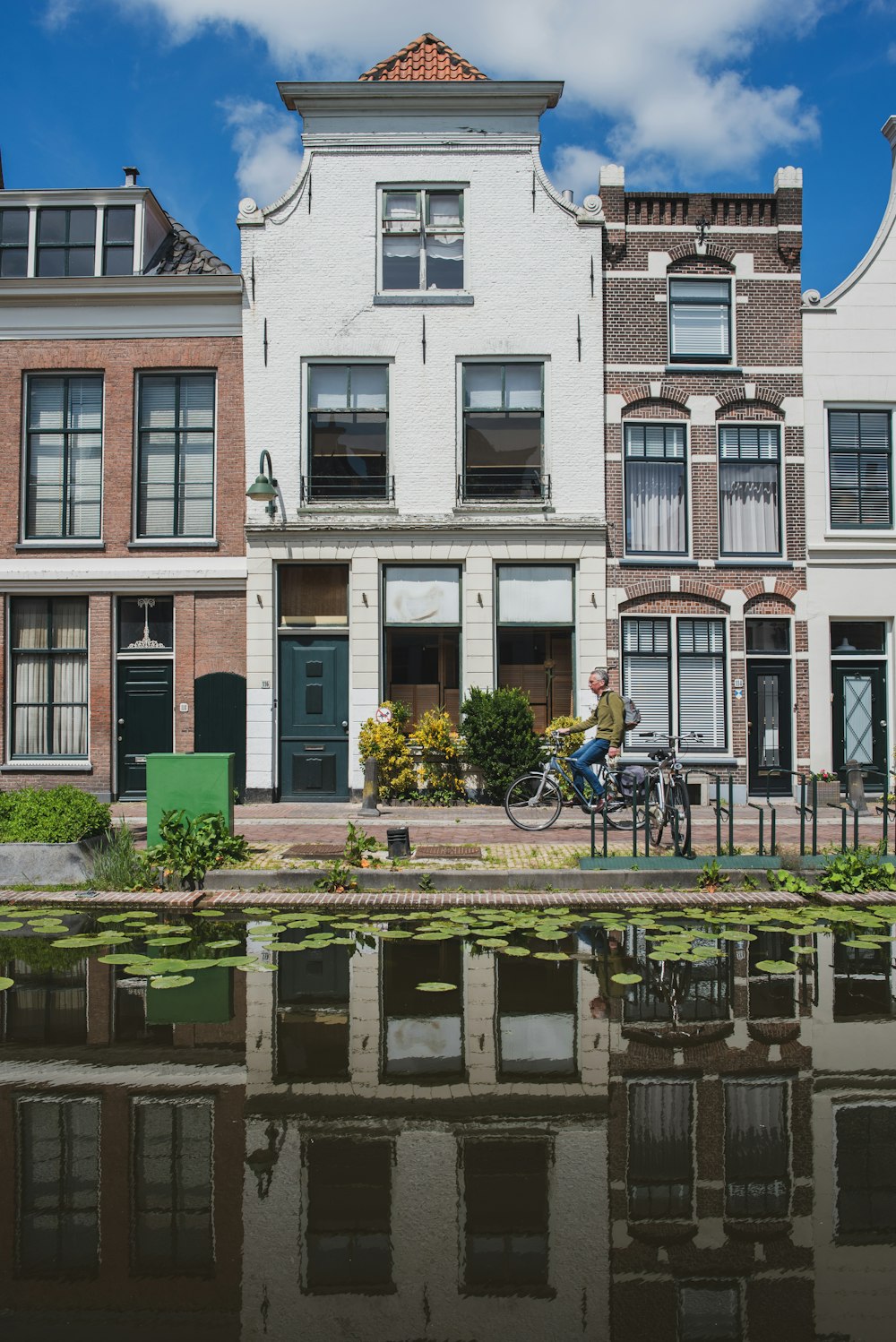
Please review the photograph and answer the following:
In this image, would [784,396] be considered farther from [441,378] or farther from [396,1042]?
[396,1042]

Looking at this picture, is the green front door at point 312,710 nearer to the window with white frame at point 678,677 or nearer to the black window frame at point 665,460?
the window with white frame at point 678,677

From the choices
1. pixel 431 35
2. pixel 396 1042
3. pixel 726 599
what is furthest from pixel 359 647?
pixel 396 1042

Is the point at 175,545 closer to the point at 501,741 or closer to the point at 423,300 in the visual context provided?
the point at 423,300

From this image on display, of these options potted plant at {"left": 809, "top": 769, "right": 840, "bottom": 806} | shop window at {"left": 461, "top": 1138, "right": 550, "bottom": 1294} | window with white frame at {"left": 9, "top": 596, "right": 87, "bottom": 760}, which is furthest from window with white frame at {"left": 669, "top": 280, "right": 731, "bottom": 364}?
shop window at {"left": 461, "top": 1138, "right": 550, "bottom": 1294}

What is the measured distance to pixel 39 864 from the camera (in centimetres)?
1005

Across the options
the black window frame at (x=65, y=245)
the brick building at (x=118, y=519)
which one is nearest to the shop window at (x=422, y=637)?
the brick building at (x=118, y=519)

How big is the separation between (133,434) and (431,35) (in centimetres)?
927

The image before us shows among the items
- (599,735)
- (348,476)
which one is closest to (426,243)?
(348,476)

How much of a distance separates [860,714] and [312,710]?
378 inches

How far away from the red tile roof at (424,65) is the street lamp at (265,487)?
7.12m

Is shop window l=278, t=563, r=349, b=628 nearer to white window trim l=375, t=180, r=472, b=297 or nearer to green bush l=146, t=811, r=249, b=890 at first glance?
white window trim l=375, t=180, r=472, b=297

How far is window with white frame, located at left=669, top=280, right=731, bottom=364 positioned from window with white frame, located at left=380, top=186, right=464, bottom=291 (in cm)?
384

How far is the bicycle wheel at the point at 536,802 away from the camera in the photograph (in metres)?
13.8

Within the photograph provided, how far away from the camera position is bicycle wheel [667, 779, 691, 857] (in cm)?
1091
